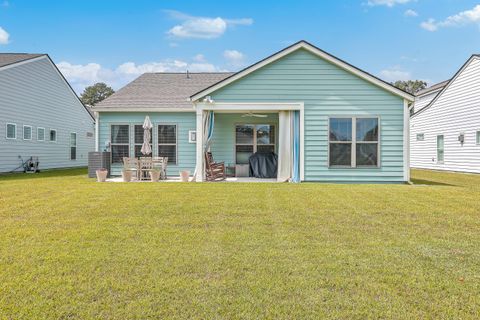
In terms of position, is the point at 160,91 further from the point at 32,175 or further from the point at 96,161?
the point at 32,175

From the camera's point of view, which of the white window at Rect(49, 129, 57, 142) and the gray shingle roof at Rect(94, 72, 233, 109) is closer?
the gray shingle roof at Rect(94, 72, 233, 109)

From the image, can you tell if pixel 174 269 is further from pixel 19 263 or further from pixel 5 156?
pixel 5 156

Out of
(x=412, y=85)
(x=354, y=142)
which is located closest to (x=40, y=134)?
(x=354, y=142)

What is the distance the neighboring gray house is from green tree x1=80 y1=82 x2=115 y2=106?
137 feet

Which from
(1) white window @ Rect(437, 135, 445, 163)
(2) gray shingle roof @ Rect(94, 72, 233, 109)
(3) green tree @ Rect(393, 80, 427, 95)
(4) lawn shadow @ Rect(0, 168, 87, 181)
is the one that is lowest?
(4) lawn shadow @ Rect(0, 168, 87, 181)

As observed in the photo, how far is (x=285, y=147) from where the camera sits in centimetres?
1224

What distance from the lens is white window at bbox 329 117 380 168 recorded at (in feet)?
38.8

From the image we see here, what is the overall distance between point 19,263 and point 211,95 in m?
9.17

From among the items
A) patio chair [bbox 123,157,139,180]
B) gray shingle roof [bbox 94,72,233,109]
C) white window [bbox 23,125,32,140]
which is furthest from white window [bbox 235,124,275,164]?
white window [bbox 23,125,32,140]

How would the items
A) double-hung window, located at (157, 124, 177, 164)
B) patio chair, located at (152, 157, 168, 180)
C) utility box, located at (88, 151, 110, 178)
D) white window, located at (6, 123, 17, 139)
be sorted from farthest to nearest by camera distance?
white window, located at (6, 123, 17, 139) → double-hung window, located at (157, 124, 177, 164) → utility box, located at (88, 151, 110, 178) → patio chair, located at (152, 157, 168, 180)

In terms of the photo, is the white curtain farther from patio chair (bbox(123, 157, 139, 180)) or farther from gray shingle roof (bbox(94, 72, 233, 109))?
patio chair (bbox(123, 157, 139, 180))

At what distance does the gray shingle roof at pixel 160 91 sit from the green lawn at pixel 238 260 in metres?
7.58

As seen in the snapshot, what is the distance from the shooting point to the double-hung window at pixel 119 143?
14391mm

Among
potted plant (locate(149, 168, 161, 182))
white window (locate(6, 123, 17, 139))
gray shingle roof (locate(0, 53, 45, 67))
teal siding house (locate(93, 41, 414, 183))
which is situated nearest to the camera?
teal siding house (locate(93, 41, 414, 183))
